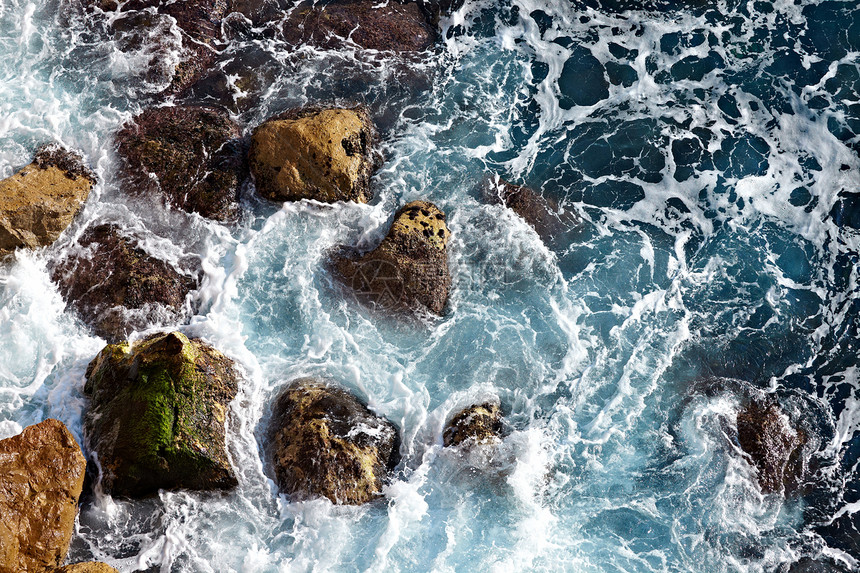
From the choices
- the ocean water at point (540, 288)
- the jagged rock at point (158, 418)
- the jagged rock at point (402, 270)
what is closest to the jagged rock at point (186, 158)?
the ocean water at point (540, 288)

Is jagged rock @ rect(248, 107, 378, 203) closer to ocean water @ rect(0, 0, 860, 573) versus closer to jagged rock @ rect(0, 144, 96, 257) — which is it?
ocean water @ rect(0, 0, 860, 573)

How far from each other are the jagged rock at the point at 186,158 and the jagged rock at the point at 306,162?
0.59 meters

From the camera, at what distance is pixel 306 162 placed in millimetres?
13516

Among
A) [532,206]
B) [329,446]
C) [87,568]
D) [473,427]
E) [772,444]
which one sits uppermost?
[532,206]

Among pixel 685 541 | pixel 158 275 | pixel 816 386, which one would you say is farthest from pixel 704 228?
pixel 158 275

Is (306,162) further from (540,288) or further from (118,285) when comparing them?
(540,288)

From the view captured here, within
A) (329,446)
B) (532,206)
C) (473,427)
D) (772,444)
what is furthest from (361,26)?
(772,444)

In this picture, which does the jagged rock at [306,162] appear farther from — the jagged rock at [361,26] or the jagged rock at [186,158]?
the jagged rock at [361,26]

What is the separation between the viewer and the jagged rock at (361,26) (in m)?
16.2

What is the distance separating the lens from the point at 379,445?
36.0 ft

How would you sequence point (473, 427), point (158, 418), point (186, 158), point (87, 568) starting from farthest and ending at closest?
point (186, 158) → point (473, 427) → point (158, 418) → point (87, 568)

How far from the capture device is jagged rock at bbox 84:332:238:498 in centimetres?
1013

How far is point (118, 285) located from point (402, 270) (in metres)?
4.90

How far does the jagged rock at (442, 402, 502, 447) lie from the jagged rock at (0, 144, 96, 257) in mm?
7852
